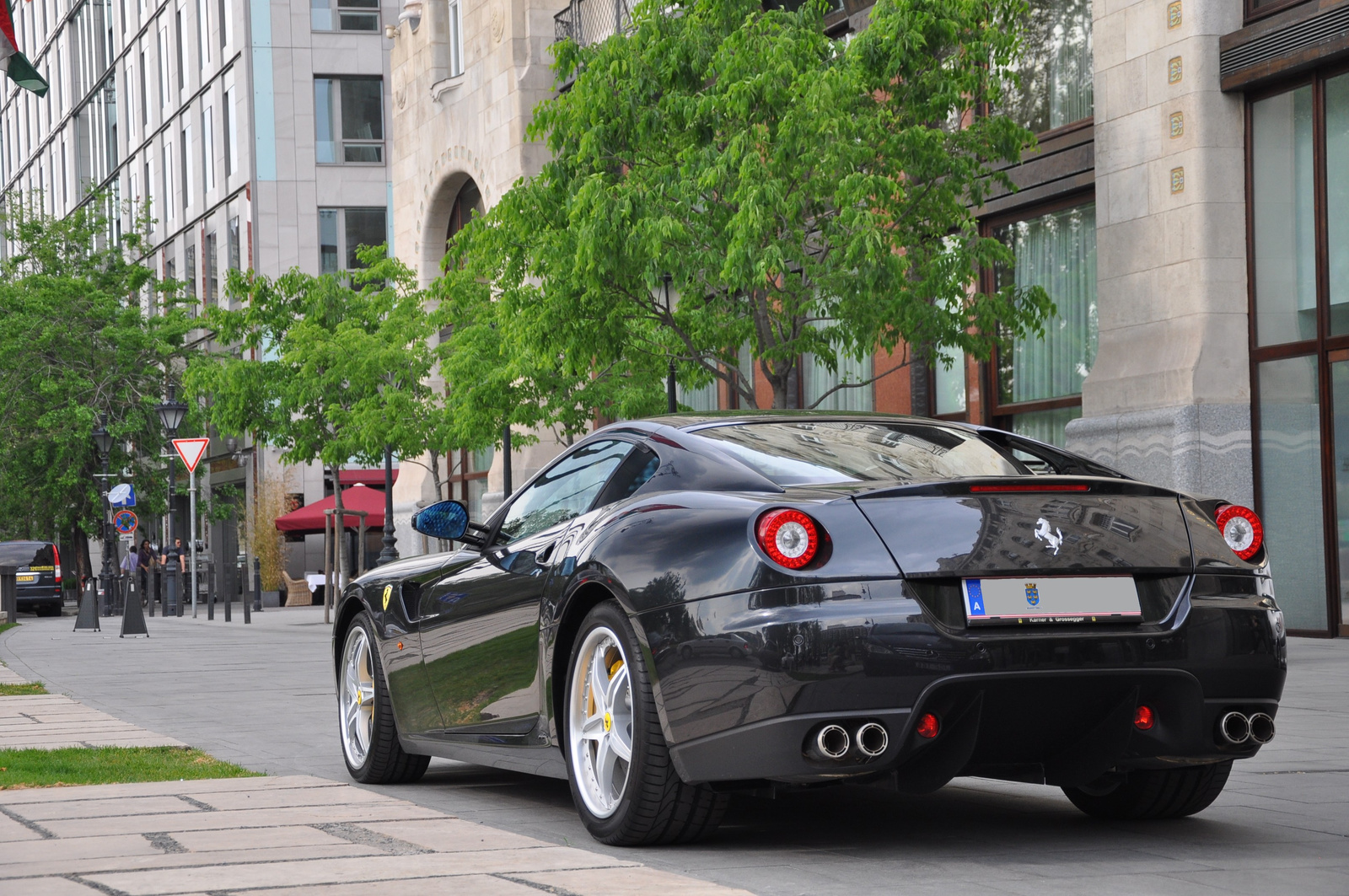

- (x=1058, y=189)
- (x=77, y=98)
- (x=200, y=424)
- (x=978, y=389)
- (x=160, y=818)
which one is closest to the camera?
(x=160, y=818)

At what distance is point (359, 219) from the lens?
172 ft

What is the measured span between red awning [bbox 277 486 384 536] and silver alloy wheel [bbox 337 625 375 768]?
26950 mm

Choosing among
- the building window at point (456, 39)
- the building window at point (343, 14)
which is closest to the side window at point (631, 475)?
the building window at point (456, 39)

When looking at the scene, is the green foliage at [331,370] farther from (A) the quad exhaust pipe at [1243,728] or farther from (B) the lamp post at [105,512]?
(A) the quad exhaust pipe at [1243,728]

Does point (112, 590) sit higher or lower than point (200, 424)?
lower

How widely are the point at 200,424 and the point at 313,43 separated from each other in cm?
1601

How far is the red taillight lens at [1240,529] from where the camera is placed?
209 inches

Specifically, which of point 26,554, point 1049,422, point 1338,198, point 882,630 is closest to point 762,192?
point 1338,198

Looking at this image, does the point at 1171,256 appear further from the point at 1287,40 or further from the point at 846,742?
the point at 846,742

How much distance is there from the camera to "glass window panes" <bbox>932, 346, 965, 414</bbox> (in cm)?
2051

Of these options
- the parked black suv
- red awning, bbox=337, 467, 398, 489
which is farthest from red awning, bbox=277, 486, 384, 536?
red awning, bbox=337, 467, 398, 489

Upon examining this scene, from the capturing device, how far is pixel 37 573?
38531 millimetres

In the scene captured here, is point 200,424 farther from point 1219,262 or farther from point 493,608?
point 493,608

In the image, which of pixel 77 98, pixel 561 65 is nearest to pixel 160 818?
pixel 561 65
